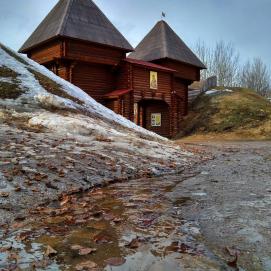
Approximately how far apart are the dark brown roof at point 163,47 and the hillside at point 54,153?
1848 cm

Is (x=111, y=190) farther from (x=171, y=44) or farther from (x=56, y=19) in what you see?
(x=171, y=44)

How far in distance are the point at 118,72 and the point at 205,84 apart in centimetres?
1557

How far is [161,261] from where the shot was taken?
2.52 metres

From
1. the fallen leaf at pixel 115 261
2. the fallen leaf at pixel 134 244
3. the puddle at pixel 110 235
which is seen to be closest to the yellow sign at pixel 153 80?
the puddle at pixel 110 235

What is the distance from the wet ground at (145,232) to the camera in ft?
8.21

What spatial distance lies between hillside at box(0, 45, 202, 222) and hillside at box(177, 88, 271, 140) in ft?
53.8

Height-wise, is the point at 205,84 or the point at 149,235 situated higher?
the point at 205,84

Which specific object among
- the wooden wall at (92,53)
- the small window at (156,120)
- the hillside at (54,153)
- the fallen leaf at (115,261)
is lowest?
the fallen leaf at (115,261)

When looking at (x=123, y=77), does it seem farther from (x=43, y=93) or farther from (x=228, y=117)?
(x=43, y=93)

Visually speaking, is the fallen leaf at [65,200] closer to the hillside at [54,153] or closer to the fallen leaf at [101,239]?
the hillside at [54,153]

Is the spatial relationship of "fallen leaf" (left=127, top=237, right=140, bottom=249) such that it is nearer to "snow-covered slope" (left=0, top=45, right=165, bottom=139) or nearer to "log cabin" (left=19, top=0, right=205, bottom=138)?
"snow-covered slope" (left=0, top=45, right=165, bottom=139)

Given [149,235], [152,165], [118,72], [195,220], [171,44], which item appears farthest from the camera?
[171,44]

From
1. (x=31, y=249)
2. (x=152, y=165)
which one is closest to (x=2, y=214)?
(x=31, y=249)

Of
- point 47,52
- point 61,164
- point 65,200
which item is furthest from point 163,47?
point 65,200
